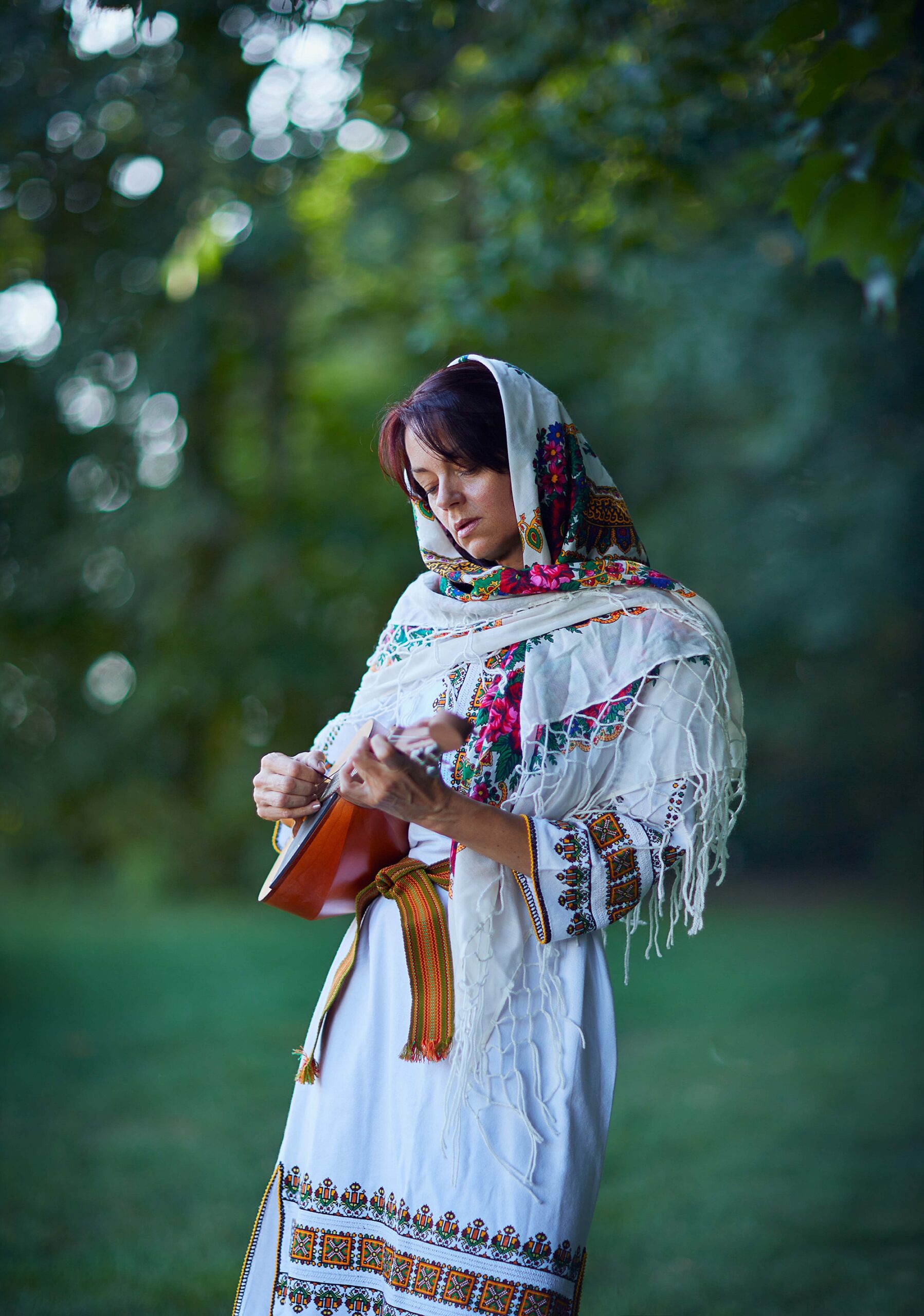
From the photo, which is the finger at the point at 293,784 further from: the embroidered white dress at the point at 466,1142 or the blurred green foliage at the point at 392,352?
the blurred green foliage at the point at 392,352

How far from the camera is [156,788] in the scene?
1077cm

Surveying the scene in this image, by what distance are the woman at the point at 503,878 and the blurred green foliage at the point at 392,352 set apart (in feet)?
2.11

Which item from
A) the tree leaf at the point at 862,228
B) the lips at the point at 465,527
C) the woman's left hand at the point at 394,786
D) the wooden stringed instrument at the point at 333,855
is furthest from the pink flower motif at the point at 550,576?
the tree leaf at the point at 862,228

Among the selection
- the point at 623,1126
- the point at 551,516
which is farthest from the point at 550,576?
the point at 623,1126

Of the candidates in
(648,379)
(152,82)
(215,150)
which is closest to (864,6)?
(152,82)

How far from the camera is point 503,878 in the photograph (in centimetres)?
177

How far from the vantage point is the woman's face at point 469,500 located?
190 centimetres

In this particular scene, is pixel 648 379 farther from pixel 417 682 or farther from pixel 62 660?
pixel 417 682

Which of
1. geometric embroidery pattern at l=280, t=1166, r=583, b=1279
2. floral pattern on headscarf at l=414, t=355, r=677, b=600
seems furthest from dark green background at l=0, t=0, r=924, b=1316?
geometric embroidery pattern at l=280, t=1166, r=583, b=1279

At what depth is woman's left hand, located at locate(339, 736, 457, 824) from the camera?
151 centimetres

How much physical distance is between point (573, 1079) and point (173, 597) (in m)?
8.18

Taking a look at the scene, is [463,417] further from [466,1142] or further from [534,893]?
[466,1142]

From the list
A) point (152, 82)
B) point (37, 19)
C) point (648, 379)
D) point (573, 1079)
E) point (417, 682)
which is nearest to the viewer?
point (573, 1079)

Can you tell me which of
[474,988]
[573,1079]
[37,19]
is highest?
[37,19]
